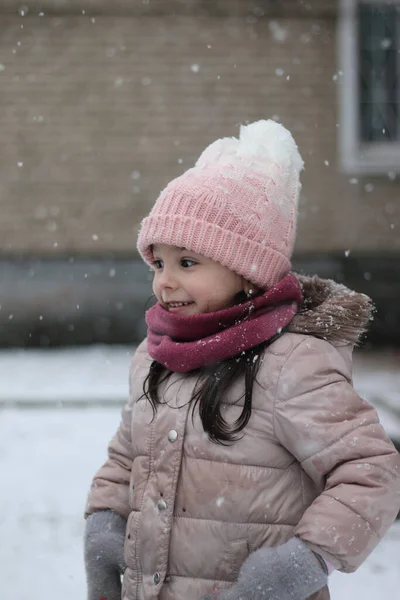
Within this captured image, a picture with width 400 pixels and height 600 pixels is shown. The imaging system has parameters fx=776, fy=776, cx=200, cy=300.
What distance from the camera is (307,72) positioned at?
7.65 meters

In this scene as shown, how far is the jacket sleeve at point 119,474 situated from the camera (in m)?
1.88

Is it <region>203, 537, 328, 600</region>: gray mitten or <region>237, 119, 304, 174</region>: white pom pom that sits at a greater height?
<region>237, 119, 304, 174</region>: white pom pom

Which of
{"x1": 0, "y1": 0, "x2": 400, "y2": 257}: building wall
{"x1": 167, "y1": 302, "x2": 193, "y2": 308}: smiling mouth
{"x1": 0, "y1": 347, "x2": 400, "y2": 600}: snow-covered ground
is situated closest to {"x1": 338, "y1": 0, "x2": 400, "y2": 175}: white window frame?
{"x1": 0, "y1": 0, "x2": 400, "y2": 257}: building wall

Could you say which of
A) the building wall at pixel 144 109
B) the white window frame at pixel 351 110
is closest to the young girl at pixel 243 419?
the building wall at pixel 144 109

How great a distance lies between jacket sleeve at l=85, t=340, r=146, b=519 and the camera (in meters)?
1.88

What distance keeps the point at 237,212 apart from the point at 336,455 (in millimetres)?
569

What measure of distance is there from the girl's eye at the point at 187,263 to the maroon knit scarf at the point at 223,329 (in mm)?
112

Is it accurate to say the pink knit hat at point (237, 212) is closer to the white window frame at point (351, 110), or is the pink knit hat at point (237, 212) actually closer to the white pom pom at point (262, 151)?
the white pom pom at point (262, 151)

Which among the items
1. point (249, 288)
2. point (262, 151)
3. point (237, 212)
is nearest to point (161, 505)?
point (249, 288)

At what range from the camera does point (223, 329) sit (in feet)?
5.55

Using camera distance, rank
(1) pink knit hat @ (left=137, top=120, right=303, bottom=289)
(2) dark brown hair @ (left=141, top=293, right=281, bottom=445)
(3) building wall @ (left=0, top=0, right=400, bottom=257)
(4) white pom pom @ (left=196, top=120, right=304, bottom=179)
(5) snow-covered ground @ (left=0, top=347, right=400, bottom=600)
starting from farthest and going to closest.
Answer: (3) building wall @ (left=0, top=0, right=400, bottom=257) < (5) snow-covered ground @ (left=0, top=347, right=400, bottom=600) < (4) white pom pom @ (left=196, top=120, right=304, bottom=179) < (1) pink knit hat @ (left=137, top=120, right=303, bottom=289) < (2) dark brown hair @ (left=141, top=293, right=281, bottom=445)

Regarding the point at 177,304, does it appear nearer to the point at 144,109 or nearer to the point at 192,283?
the point at 192,283

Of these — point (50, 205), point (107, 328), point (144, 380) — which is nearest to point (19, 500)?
point (144, 380)

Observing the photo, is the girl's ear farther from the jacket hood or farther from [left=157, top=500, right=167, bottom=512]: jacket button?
[left=157, top=500, right=167, bottom=512]: jacket button
